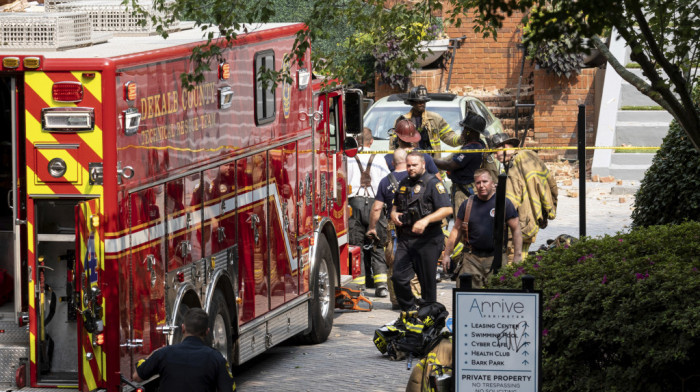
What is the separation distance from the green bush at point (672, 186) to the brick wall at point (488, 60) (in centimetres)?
1438

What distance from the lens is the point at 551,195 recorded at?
1358cm

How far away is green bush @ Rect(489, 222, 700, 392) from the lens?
283 inches

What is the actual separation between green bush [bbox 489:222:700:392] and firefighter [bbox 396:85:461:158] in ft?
27.1

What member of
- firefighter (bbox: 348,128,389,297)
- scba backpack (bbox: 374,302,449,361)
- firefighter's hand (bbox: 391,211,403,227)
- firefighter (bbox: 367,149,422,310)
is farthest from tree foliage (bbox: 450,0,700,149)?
firefighter (bbox: 348,128,389,297)

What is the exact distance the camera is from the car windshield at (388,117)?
796 inches

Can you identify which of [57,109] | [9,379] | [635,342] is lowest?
[9,379]

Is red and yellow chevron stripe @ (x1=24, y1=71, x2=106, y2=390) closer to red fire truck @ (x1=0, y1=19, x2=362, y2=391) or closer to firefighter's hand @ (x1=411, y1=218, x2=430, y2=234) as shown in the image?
red fire truck @ (x1=0, y1=19, x2=362, y2=391)

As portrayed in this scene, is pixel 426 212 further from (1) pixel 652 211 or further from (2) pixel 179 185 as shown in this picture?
(2) pixel 179 185

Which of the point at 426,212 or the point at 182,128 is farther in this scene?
the point at 426,212

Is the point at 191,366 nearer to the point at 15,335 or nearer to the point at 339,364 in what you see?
the point at 15,335

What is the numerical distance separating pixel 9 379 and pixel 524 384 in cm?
353

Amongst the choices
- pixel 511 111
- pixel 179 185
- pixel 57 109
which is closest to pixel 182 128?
pixel 179 185

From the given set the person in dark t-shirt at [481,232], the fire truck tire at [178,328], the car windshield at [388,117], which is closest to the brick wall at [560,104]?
the car windshield at [388,117]

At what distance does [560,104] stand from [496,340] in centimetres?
1894
